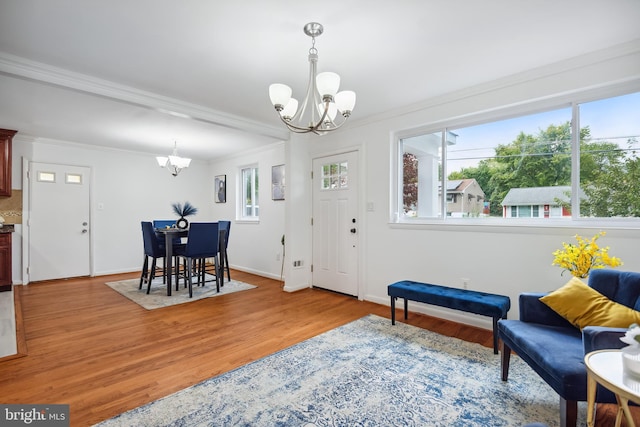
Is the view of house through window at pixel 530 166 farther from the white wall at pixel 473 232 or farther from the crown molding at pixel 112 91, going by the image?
the crown molding at pixel 112 91

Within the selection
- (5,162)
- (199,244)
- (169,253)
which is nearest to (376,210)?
(199,244)

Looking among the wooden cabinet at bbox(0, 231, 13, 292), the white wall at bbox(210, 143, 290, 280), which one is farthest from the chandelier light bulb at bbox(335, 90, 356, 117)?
the wooden cabinet at bbox(0, 231, 13, 292)

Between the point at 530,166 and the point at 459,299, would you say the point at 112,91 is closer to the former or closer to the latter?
the point at 459,299

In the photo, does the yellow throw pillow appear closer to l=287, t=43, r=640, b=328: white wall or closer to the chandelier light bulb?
l=287, t=43, r=640, b=328: white wall

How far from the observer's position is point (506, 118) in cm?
298

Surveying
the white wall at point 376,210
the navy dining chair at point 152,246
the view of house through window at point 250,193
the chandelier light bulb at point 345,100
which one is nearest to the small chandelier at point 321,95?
the chandelier light bulb at point 345,100

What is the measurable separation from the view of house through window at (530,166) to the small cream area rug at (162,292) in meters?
2.84

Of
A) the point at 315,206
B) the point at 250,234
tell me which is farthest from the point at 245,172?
the point at 315,206

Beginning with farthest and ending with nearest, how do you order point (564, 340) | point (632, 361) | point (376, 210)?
point (376, 210), point (564, 340), point (632, 361)

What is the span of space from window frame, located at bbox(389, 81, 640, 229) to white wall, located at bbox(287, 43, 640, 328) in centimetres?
2

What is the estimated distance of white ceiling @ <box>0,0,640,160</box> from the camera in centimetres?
188

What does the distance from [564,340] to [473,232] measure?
58.1 inches

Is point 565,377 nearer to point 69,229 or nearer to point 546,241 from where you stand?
point 546,241

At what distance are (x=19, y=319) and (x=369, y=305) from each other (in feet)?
12.6
